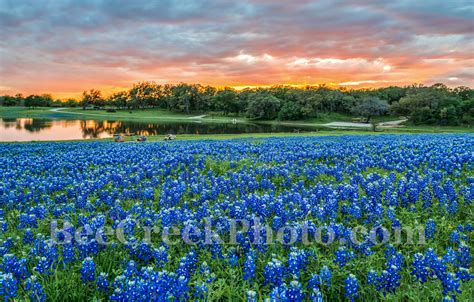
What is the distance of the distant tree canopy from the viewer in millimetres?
92250

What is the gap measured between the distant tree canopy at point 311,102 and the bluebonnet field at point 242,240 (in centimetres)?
9393

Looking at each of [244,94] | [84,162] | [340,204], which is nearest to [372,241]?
[340,204]

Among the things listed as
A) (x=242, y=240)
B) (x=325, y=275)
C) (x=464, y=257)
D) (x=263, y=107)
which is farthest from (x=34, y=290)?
(x=263, y=107)

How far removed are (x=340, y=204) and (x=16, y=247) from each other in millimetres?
6850

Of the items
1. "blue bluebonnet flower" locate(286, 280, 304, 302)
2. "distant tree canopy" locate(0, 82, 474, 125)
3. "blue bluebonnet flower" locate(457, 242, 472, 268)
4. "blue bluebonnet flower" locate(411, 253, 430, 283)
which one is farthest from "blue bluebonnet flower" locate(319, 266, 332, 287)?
"distant tree canopy" locate(0, 82, 474, 125)

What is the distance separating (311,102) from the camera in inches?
4754

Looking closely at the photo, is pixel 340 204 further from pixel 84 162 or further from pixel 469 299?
pixel 84 162

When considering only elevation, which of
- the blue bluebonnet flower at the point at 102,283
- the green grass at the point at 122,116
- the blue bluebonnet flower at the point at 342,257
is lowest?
the blue bluebonnet flower at the point at 102,283

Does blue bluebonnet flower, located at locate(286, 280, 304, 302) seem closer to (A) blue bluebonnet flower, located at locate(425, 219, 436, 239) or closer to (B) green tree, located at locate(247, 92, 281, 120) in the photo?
(A) blue bluebonnet flower, located at locate(425, 219, 436, 239)

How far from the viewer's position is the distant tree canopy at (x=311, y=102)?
92.2 metres

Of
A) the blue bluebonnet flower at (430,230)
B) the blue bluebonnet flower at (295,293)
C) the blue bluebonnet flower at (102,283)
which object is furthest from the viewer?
the blue bluebonnet flower at (430,230)

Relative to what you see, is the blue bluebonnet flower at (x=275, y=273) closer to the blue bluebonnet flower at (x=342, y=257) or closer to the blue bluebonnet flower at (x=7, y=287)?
the blue bluebonnet flower at (x=342, y=257)

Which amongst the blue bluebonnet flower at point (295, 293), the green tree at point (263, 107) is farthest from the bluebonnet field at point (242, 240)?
the green tree at point (263, 107)

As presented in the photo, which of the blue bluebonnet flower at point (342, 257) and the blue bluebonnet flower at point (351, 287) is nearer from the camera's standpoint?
the blue bluebonnet flower at point (351, 287)
